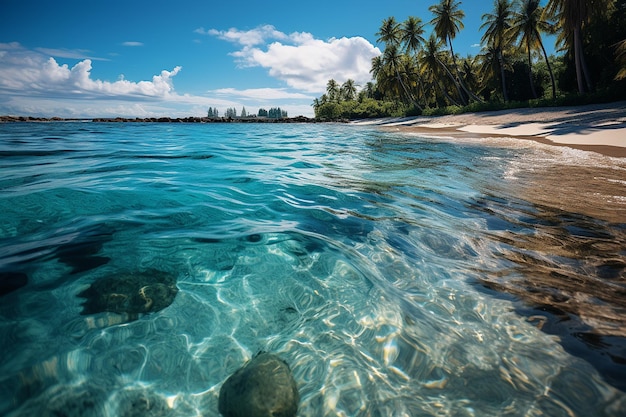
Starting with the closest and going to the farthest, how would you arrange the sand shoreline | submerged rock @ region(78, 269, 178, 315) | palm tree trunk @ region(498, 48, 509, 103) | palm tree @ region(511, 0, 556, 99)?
1. submerged rock @ region(78, 269, 178, 315)
2. the sand shoreline
3. palm tree @ region(511, 0, 556, 99)
4. palm tree trunk @ region(498, 48, 509, 103)

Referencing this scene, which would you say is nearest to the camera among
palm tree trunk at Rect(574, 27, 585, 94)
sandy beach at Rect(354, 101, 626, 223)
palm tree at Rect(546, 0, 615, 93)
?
sandy beach at Rect(354, 101, 626, 223)

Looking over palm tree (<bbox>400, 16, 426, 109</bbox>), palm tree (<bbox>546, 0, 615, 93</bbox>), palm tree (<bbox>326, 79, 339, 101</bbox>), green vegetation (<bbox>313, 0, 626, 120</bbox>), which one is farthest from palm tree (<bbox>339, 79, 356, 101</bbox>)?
palm tree (<bbox>546, 0, 615, 93</bbox>)

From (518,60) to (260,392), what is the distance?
148 ft

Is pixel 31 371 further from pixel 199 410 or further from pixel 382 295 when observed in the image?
pixel 382 295

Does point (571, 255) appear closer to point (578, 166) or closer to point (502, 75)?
point (578, 166)

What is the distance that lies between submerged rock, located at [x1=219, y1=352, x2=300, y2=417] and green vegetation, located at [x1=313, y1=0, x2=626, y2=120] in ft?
74.9

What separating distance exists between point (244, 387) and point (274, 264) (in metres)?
1.24

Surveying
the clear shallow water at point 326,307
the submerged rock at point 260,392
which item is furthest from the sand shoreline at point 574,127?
the submerged rock at point 260,392

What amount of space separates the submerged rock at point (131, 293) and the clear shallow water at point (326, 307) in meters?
0.08

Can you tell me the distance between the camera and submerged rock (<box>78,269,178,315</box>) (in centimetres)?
208

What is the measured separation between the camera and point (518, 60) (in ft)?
112

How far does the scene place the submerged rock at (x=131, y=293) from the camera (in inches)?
81.9

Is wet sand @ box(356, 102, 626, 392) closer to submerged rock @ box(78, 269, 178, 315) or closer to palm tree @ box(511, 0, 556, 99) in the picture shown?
submerged rock @ box(78, 269, 178, 315)

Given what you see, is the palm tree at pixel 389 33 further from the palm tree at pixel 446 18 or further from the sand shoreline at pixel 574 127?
the sand shoreline at pixel 574 127
